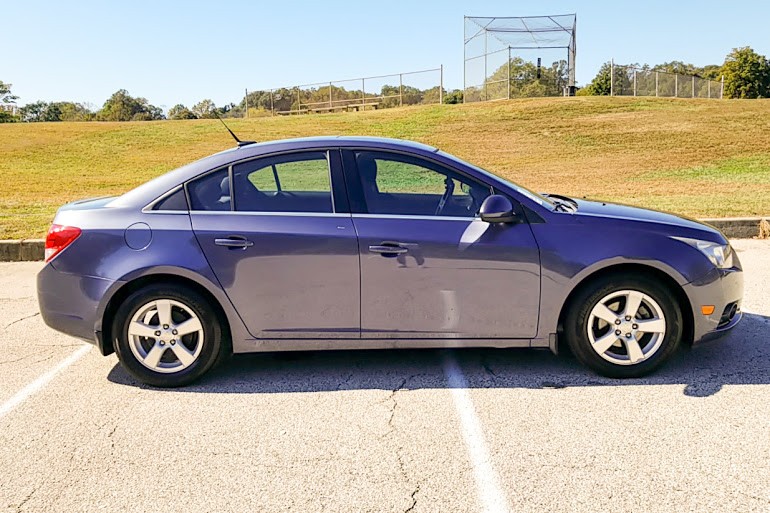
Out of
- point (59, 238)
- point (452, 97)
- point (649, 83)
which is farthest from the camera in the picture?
point (452, 97)

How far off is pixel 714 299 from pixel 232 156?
3.21m

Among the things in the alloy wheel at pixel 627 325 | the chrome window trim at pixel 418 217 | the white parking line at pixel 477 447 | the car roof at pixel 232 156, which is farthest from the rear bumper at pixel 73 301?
the alloy wheel at pixel 627 325

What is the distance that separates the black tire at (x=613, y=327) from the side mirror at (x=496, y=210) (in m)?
0.67

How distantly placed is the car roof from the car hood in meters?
1.14

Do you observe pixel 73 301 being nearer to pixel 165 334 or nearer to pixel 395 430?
pixel 165 334

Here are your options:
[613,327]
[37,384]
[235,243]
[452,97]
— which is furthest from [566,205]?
[452,97]

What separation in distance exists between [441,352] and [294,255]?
1401 millimetres

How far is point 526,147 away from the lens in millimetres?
24328

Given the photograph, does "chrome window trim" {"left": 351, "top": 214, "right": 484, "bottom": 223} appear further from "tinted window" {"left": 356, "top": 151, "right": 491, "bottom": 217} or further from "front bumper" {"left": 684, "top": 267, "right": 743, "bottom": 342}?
"front bumper" {"left": 684, "top": 267, "right": 743, "bottom": 342}

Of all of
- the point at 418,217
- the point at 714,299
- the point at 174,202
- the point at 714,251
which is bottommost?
the point at 714,299

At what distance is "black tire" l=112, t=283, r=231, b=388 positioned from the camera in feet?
14.0

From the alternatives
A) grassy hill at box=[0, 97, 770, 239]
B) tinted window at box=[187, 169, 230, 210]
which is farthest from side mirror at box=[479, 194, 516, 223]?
grassy hill at box=[0, 97, 770, 239]

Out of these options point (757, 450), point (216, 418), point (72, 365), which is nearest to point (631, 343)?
point (757, 450)

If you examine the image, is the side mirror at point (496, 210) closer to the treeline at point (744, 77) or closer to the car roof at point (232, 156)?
the car roof at point (232, 156)
